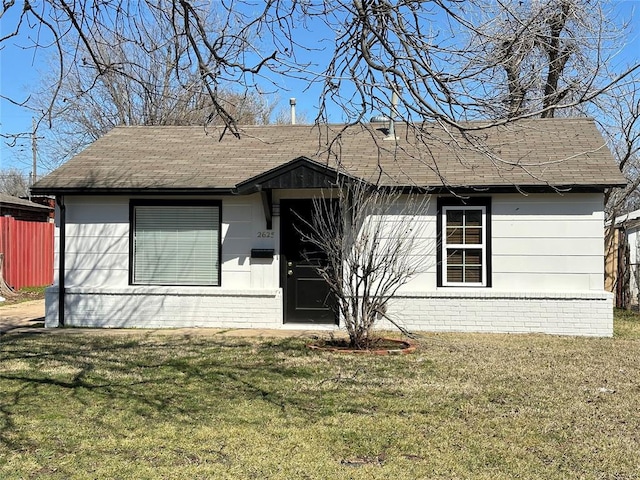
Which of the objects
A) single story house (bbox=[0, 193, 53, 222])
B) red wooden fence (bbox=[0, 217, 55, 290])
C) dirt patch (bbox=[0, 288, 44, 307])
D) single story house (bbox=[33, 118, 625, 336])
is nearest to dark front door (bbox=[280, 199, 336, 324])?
single story house (bbox=[33, 118, 625, 336])

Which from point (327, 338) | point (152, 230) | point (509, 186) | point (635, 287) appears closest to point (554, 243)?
point (509, 186)

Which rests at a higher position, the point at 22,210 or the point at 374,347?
the point at 22,210

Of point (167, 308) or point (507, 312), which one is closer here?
point (507, 312)

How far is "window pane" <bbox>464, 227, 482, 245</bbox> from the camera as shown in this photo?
38.0 ft

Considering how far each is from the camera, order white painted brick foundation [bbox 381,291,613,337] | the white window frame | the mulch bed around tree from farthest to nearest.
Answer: the white window frame < white painted brick foundation [bbox 381,291,613,337] < the mulch bed around tree

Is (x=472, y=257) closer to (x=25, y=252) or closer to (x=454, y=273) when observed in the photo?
(x=454, y=273)

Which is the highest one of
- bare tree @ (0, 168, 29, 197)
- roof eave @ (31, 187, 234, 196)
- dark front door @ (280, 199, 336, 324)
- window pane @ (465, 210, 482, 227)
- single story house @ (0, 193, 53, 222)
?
bare tree @ (0, 168, 29, 197)

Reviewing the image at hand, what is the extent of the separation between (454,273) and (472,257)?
427 mm

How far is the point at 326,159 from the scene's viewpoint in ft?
36.6

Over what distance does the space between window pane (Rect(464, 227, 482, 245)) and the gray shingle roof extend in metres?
0.88

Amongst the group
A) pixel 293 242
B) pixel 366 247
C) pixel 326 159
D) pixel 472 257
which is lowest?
pixel 472 257

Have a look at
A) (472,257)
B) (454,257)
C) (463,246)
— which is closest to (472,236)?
(463,246)

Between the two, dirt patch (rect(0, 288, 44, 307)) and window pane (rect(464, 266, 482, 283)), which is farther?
dirt patch (rect(0, 288, 44, 307))

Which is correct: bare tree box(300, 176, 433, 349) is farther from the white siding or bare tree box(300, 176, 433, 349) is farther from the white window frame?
the white siding
